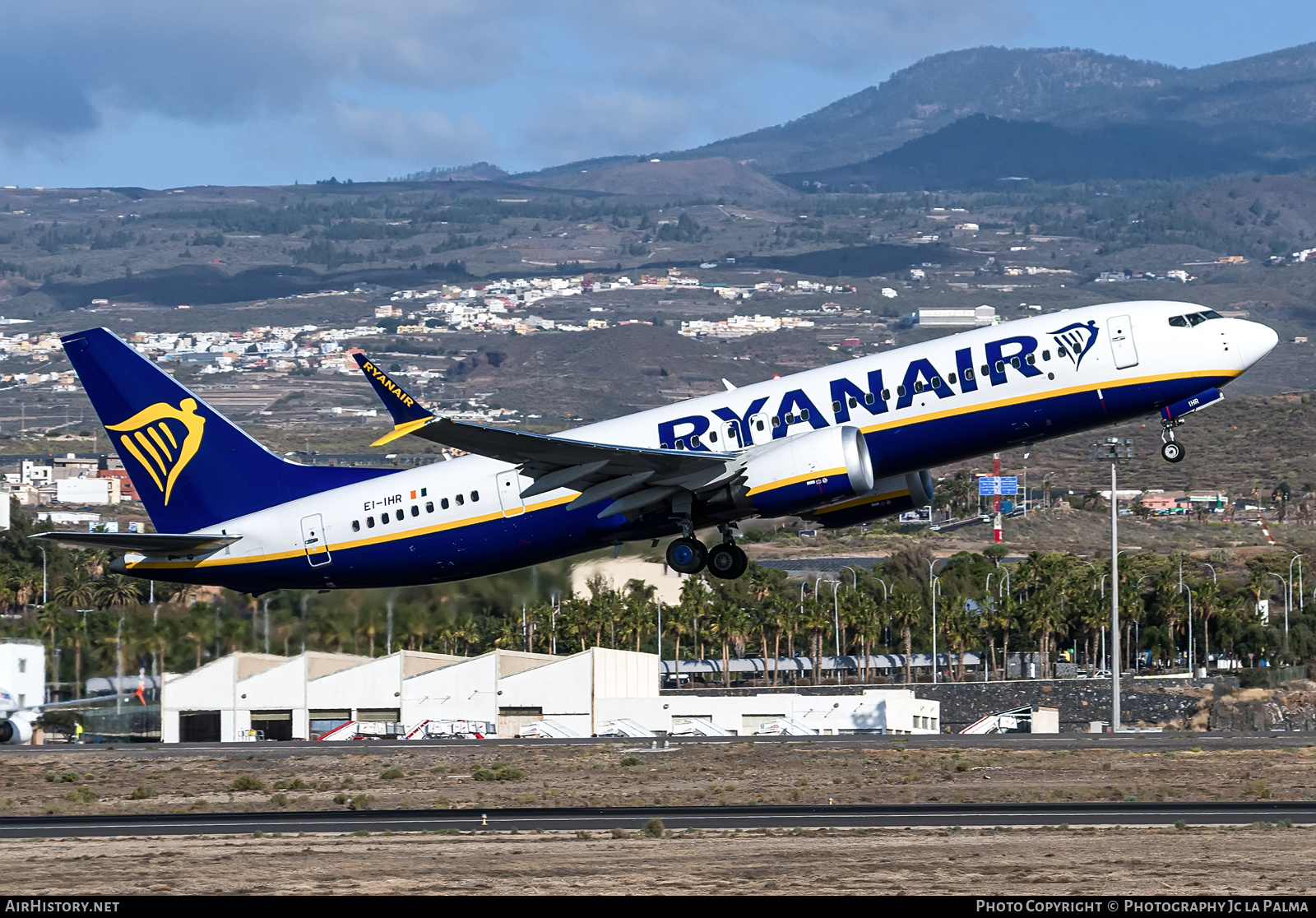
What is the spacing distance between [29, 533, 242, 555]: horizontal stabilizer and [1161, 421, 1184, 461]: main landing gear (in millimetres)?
23933

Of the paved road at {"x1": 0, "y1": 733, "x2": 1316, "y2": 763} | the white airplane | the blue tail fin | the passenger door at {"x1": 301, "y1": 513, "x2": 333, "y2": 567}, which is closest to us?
the white airplane

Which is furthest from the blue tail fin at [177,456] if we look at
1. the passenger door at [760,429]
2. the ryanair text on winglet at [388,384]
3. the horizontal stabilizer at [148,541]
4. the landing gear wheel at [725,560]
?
the passenger door at [760,429]

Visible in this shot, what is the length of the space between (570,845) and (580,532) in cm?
1101

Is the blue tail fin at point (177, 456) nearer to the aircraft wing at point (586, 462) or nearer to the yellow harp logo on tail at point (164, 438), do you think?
the yellow harp logo on tail at point (164, 438)

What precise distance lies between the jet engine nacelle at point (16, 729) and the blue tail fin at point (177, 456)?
30970 mm

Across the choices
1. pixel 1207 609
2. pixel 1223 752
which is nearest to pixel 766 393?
pixel 1223 752

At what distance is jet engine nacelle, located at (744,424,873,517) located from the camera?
41.5 meters

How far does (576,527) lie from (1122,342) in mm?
14067

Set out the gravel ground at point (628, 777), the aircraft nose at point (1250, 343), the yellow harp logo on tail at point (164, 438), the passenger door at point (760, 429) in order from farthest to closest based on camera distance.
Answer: the yellow harp logo on tail at point (164, 438) → the gravel ground at point (628, 777) → the passenger door at point (760, 429) → the aircraft nose at point (1250, 343)

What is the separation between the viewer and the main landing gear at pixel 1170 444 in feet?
143

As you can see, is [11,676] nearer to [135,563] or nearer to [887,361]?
[135,563]

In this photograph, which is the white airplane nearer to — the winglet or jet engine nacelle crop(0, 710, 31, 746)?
the winglet

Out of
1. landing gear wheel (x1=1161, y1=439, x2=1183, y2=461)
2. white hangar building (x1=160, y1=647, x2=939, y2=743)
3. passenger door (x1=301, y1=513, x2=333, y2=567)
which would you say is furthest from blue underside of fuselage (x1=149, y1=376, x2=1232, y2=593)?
white hangar building (x1=160, y1=647, x2=939, y2=743)

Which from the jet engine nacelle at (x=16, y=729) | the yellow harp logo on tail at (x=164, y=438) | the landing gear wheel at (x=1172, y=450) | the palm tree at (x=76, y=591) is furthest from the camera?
the palm tree at (x=76, y=591)
